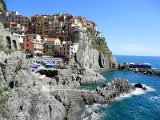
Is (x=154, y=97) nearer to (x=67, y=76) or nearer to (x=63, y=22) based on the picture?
(x=67, y=76)

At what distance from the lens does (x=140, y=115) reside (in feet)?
195

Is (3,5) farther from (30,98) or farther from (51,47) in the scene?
(30,98)

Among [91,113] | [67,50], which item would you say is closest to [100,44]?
[67,50]

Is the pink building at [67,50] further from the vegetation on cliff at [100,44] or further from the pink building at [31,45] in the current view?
the vegetation on cliff at [100,44]

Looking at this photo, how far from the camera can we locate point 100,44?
449ft

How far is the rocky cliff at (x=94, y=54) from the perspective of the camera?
370 ft

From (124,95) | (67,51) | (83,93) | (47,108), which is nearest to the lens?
(47,108)

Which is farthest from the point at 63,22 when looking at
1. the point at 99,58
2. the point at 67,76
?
the point at 67,76

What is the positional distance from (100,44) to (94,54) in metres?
12.9

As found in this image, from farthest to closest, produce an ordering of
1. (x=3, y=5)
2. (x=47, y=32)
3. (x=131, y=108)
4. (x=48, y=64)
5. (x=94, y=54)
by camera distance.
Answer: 1. (x=94, y=54)
2. (x=47, y=32)
3. (x=3, y=5)
4. (x=48, y=64)
5. (x=131, y=108)

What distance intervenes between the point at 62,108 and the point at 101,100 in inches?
578

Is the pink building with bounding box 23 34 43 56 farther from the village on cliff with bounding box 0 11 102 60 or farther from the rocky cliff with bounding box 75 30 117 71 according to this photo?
the rocky cliff with bounding box 75 30 117 71

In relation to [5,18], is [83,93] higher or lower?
lower

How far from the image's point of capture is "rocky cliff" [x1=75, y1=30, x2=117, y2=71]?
113 meters
